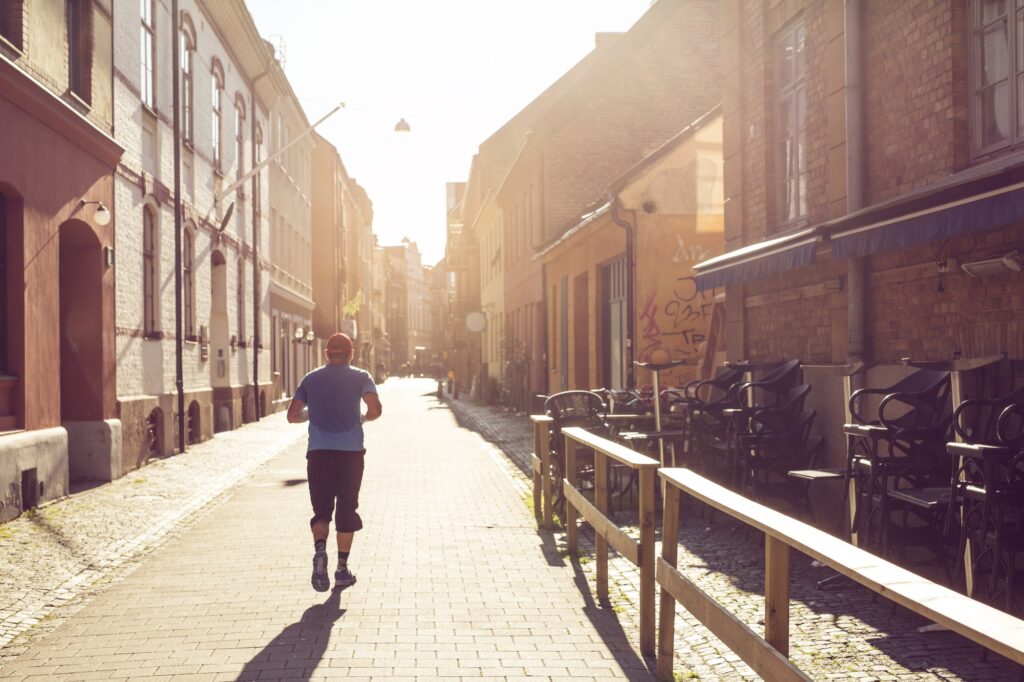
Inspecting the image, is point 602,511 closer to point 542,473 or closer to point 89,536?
point 542,473

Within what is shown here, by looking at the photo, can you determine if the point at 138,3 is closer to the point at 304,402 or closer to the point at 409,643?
the point at 304,402

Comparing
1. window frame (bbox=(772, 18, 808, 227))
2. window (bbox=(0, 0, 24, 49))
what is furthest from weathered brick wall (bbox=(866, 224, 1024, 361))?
window (bbox=(0, 0, 24, 49))

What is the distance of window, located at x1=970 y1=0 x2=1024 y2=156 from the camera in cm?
697

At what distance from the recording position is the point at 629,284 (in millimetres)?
17859

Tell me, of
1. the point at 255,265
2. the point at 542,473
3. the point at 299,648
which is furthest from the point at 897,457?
the point at 255,265

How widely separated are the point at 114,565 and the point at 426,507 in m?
3.53

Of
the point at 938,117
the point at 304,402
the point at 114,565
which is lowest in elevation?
the point at 114,565

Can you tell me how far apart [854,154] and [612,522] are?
14.1 feet

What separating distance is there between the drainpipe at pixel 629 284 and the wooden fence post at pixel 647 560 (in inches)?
489

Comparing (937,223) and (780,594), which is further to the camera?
(937,223)

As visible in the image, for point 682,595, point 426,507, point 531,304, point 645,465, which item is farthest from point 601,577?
point 531,304

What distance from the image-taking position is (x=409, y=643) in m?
5.43

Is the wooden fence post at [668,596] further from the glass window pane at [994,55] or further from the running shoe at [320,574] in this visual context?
the glass window pane at [994,55]

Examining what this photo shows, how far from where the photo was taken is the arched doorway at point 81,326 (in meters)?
13.5
